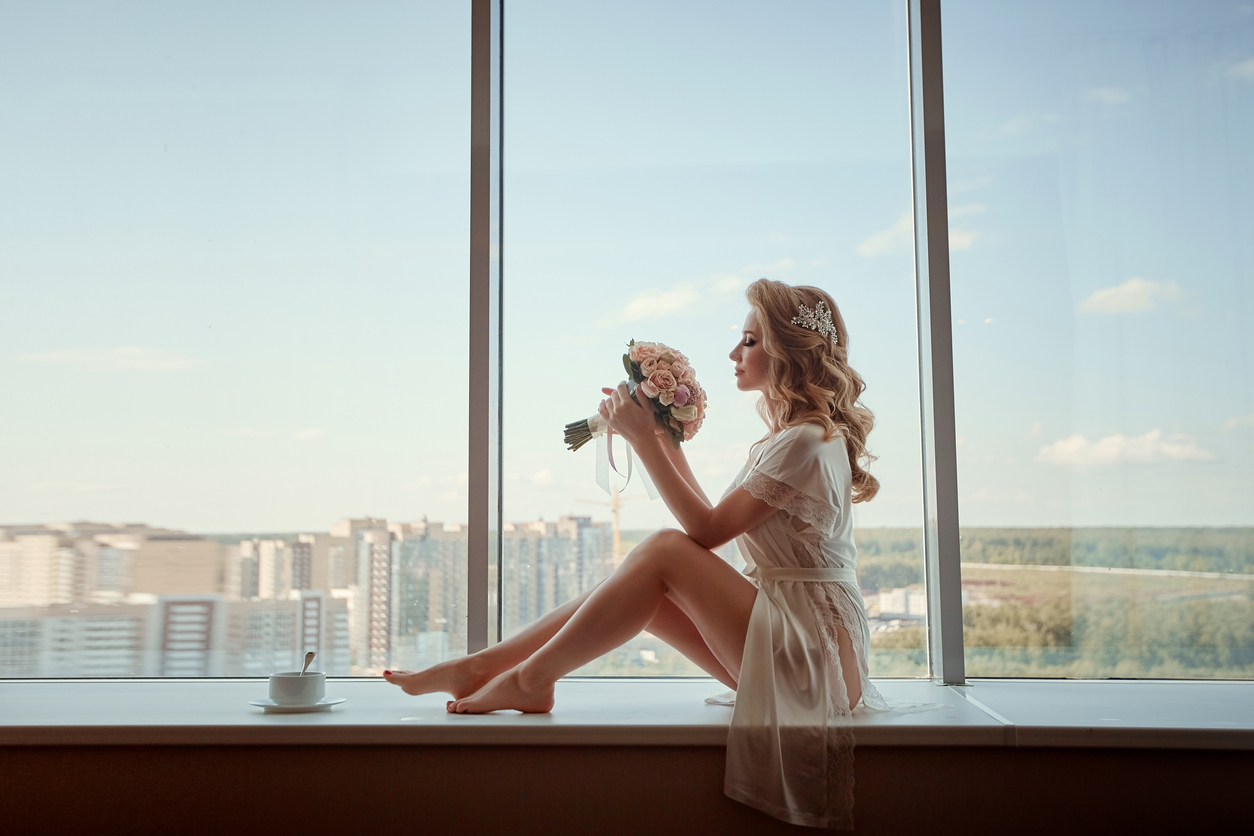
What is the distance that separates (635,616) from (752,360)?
0.69 metres

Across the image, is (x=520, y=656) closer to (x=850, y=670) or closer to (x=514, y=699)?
(x=514, y=699)

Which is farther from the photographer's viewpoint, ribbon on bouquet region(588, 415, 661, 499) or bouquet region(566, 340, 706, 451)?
ribbon on bouquet region(588, 415, 661, 499)

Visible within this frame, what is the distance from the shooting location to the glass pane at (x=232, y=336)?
7.61 ft

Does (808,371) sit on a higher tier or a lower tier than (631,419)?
higher

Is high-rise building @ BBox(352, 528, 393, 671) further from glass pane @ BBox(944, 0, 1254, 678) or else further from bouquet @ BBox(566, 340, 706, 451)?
glass pane @ BBox(944, 0, 1254, 678)

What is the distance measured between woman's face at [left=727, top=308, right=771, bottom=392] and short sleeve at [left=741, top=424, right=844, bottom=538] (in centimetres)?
27

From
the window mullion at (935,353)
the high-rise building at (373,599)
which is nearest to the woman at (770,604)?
the window mullion at (935,353)

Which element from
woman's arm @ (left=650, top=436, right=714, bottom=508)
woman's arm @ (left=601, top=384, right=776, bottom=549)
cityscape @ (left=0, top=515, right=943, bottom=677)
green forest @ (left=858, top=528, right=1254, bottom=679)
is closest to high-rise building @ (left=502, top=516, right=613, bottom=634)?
cityscape @ (left=0, top=515, right=943, bottom=677)

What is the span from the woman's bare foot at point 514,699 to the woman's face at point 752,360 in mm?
839

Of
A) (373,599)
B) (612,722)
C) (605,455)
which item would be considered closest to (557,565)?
(605,455)

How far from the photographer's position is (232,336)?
7.86 ft

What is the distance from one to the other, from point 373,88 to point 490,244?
0.59m

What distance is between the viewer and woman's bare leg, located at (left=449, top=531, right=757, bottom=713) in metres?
1.71

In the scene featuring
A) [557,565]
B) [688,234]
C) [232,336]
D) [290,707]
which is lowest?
[290,707]
